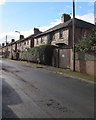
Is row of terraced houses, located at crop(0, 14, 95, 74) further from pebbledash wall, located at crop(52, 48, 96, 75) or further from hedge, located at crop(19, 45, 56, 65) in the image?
hedge, located at crop(19, 45, 56, 65)

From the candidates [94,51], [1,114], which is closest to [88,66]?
[94,51]

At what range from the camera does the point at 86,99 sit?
8148 mm

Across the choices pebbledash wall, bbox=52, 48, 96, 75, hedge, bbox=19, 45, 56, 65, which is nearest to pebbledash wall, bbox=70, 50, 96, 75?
pebbledash wall, bbox=52, 48, 96, 75

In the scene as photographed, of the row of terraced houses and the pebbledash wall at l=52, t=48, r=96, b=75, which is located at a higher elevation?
the row of terraced houses

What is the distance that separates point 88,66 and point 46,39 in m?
23.9

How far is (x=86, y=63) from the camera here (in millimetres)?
17844

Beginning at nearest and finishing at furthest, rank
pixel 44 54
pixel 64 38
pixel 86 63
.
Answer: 1. pixel 86 63
2. pixel 44 54
3. pixel 64 38

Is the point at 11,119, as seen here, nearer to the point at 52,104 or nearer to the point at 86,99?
the point at 52,104

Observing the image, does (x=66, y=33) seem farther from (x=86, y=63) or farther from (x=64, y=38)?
(x=86, y=63)

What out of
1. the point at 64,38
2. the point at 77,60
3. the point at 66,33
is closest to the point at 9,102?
the point at 77,60

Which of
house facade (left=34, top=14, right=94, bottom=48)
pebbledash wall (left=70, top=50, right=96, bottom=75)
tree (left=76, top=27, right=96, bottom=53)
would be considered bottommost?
pebbledash wall (left=70, top=50, right=96, bottom=75)

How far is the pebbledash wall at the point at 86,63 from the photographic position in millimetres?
16792

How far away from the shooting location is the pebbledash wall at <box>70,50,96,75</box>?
16792 mm

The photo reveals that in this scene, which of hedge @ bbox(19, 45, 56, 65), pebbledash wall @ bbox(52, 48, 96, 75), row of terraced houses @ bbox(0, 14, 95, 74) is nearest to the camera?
pebbledash wall @ bbox(52, 48, 96, 75)
